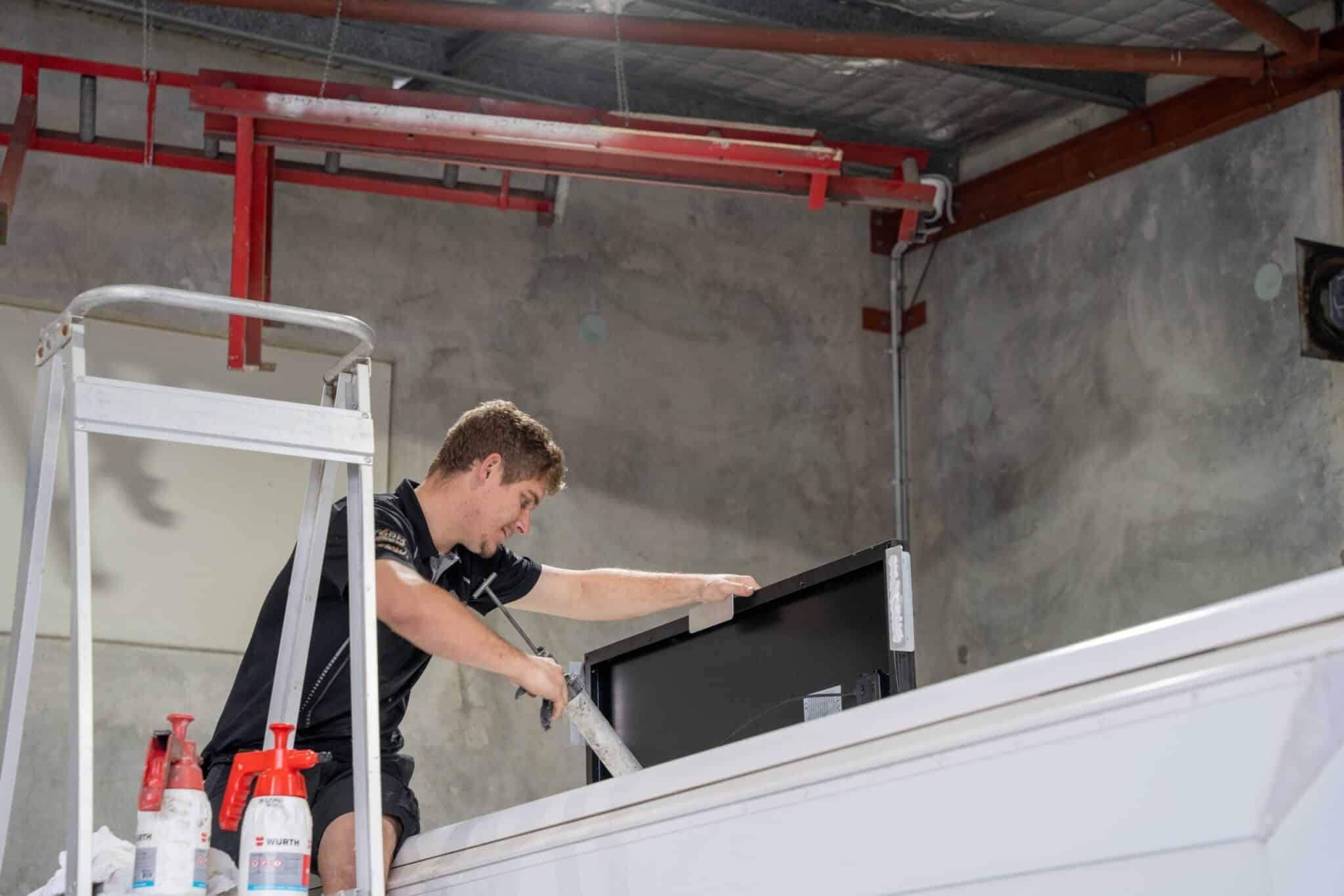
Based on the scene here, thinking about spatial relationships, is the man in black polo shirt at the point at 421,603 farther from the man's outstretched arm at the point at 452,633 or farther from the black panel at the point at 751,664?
the black panel at the point at 751,664

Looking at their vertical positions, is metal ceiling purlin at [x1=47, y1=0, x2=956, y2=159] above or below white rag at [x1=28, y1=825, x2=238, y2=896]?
above

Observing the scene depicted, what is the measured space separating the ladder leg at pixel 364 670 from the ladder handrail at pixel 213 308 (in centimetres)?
5

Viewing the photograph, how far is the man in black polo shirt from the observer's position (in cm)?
236

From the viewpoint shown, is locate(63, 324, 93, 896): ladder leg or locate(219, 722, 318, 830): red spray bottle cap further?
locate(219, 722, 318, 830): red spray bottle cap

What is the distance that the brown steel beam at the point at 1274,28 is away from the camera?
15.1ft

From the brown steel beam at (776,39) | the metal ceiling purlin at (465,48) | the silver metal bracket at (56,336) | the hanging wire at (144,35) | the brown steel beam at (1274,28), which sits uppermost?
the metal ceiling purlin at (465,48)

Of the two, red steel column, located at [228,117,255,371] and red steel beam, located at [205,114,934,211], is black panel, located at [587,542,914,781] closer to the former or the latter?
red steel column, located at [228,117,255,371]

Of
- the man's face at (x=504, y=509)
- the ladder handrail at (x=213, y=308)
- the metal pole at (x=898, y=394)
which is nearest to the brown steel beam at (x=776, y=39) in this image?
Result: the metal pole at (x=898, y=394)

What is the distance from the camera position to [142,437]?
204 cm

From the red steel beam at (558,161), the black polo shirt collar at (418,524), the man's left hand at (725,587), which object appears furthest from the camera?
the red steel beam at (558,161)

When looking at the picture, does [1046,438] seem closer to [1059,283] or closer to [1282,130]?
[1059,283]

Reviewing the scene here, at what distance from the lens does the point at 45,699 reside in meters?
4.69

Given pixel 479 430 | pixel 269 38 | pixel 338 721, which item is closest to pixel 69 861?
pixel 338 721

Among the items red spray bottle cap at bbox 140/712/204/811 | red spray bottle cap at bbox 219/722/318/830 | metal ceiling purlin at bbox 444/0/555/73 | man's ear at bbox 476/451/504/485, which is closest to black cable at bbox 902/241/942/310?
metal ceiling purlin at bbox 444/0/555/73
